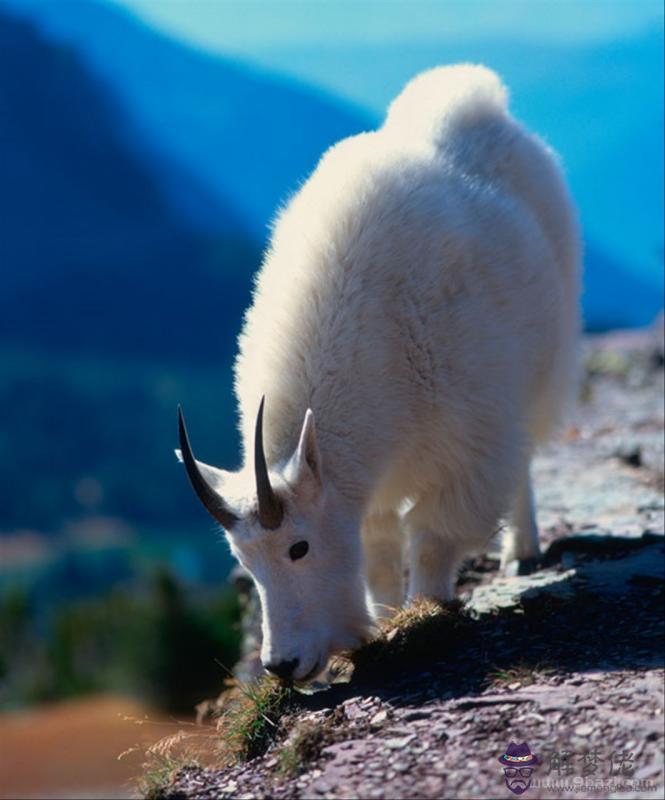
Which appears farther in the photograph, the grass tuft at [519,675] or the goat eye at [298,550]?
the goat eye at [298,550]

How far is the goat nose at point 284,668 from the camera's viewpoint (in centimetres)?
418

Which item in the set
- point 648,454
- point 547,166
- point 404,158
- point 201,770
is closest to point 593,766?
point 201,770

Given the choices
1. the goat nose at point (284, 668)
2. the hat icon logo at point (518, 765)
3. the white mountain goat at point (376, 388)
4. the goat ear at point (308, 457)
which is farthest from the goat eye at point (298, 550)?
the hat icon logo at point (518, 765)

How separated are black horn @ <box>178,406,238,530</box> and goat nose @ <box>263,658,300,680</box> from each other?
54 centimetres

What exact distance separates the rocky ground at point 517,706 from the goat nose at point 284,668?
0.14m

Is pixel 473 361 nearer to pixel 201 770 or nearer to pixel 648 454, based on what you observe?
pixel 201 770

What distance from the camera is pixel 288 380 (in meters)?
4.66

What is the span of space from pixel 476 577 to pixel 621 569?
3.73ft

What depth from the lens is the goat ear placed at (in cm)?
426

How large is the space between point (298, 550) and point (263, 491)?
0.34 meters

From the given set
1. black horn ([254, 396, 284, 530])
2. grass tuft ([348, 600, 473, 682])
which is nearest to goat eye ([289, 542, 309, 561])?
black horn ([254, 396, 284, 530])

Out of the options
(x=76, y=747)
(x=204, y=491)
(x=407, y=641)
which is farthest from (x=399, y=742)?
(x=76, y=747)

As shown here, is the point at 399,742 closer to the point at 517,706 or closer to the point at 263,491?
the point at 517,706

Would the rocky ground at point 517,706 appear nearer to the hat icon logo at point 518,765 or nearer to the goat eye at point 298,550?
the hat icon logo at point 518,765
